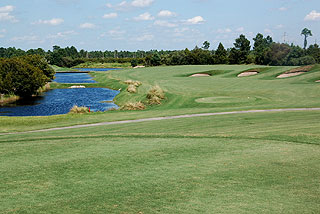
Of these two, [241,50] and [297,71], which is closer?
[297,71]

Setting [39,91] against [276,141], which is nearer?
[276,141]

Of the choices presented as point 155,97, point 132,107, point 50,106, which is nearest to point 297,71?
point 155,97

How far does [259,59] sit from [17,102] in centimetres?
8495

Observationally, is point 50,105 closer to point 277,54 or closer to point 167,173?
point 167,173

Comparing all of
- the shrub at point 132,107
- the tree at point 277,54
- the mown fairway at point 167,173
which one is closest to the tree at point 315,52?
the tree at point 277,54

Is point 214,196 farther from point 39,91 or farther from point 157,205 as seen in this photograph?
point 39,91

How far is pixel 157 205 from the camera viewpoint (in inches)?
267

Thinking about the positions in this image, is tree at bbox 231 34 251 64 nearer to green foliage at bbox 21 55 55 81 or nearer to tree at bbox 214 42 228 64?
tree at bbox 214 42 228 64

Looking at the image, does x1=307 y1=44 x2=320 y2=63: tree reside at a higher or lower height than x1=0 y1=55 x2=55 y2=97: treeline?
higher

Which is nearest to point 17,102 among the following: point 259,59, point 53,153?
point 53,153

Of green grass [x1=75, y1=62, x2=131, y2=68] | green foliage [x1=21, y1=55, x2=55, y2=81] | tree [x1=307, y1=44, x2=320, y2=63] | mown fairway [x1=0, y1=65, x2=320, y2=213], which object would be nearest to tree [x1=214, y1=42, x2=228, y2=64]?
tree [x1=307, y1=44, x2=320, y2=63]

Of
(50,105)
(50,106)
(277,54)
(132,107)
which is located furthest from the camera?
(277,54)

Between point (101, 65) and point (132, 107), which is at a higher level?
point (101, 65)

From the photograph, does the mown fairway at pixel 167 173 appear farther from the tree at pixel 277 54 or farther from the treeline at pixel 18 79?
the tree at pixel 277 54
